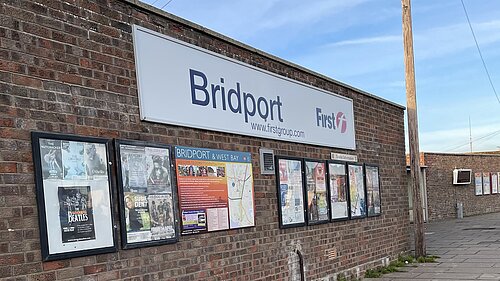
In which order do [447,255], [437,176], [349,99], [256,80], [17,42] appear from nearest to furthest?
[17,42] → [256,80] → [349,99] → [447,255] → [437,176]

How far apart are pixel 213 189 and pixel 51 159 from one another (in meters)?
2.29

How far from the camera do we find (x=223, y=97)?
21.1ft

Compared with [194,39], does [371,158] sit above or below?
below

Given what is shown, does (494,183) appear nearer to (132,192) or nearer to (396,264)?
(396,264)

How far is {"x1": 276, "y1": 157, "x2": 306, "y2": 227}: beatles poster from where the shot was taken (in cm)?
752

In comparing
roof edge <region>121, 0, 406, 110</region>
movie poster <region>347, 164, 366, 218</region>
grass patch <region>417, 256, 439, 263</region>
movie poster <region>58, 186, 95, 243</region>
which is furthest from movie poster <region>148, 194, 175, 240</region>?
grass patch <region>417, 256, 439, 263</region>

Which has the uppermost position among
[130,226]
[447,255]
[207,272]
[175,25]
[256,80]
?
[175,25]

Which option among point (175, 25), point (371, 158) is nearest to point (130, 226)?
point (175, 25)

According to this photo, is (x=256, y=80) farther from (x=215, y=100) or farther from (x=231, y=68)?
(x=215, y=100)

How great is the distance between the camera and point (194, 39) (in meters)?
6.14

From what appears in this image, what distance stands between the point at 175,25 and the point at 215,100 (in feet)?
3.30

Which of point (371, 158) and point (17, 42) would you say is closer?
point (17, 42)

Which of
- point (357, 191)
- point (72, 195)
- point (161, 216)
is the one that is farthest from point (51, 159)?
point (357, 191)

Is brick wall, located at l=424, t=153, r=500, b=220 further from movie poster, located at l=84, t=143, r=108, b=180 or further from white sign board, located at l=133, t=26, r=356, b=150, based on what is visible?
movie poster, located at l=84, t=143, r=108, b=180
